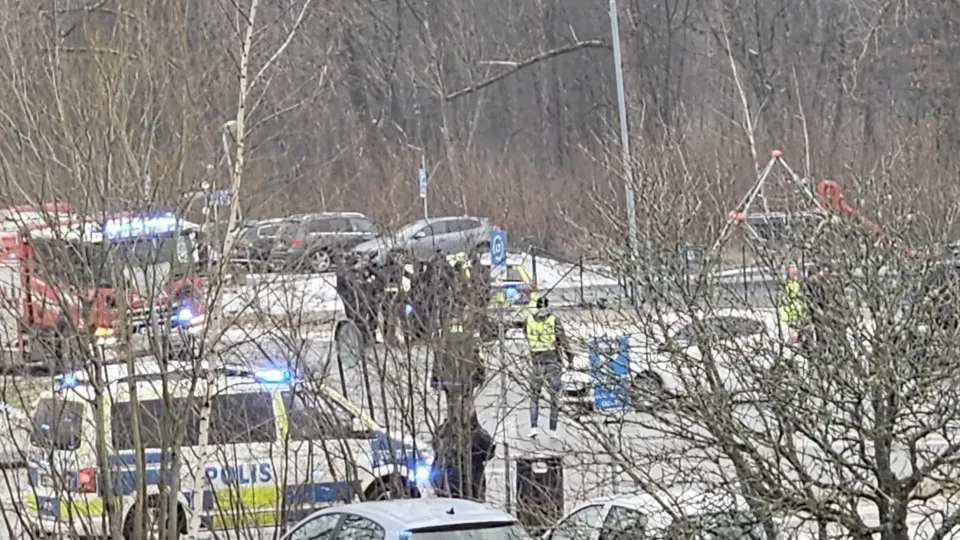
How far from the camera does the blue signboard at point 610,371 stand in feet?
29.9

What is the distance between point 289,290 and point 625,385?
674cm

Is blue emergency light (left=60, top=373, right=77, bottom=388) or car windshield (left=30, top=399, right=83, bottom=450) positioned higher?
blue emergency light (left=60, top=373, right=77, bottom=388)

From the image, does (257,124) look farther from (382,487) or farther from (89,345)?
(382,487)

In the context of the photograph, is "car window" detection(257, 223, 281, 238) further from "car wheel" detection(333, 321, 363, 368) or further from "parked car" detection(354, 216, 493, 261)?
"car wheel" detection(333, 321, 363, 368)

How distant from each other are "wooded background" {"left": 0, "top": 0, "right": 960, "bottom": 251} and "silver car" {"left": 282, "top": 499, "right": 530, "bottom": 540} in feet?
7.28

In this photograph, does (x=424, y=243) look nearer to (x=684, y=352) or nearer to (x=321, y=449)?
(x=321, y=449)

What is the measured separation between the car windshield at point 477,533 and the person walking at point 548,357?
27.7 inches

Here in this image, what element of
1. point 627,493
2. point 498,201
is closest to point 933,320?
point 627,493

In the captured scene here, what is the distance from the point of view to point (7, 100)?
1377 centimetres

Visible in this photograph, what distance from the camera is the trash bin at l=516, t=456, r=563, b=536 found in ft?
36.4

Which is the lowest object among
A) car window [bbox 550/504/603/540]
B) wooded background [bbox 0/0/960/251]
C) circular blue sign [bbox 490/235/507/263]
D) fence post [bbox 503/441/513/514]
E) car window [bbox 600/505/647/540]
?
fence post [bbox 503/441/513/514]

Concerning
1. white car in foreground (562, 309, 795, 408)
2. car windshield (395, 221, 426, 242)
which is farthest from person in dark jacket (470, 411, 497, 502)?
white car in foreground (562, 309, 795, 408)

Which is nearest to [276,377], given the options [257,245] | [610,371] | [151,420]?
[151,420]

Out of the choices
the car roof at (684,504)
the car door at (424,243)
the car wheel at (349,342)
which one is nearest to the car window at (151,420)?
the car wheel at (349,342)
